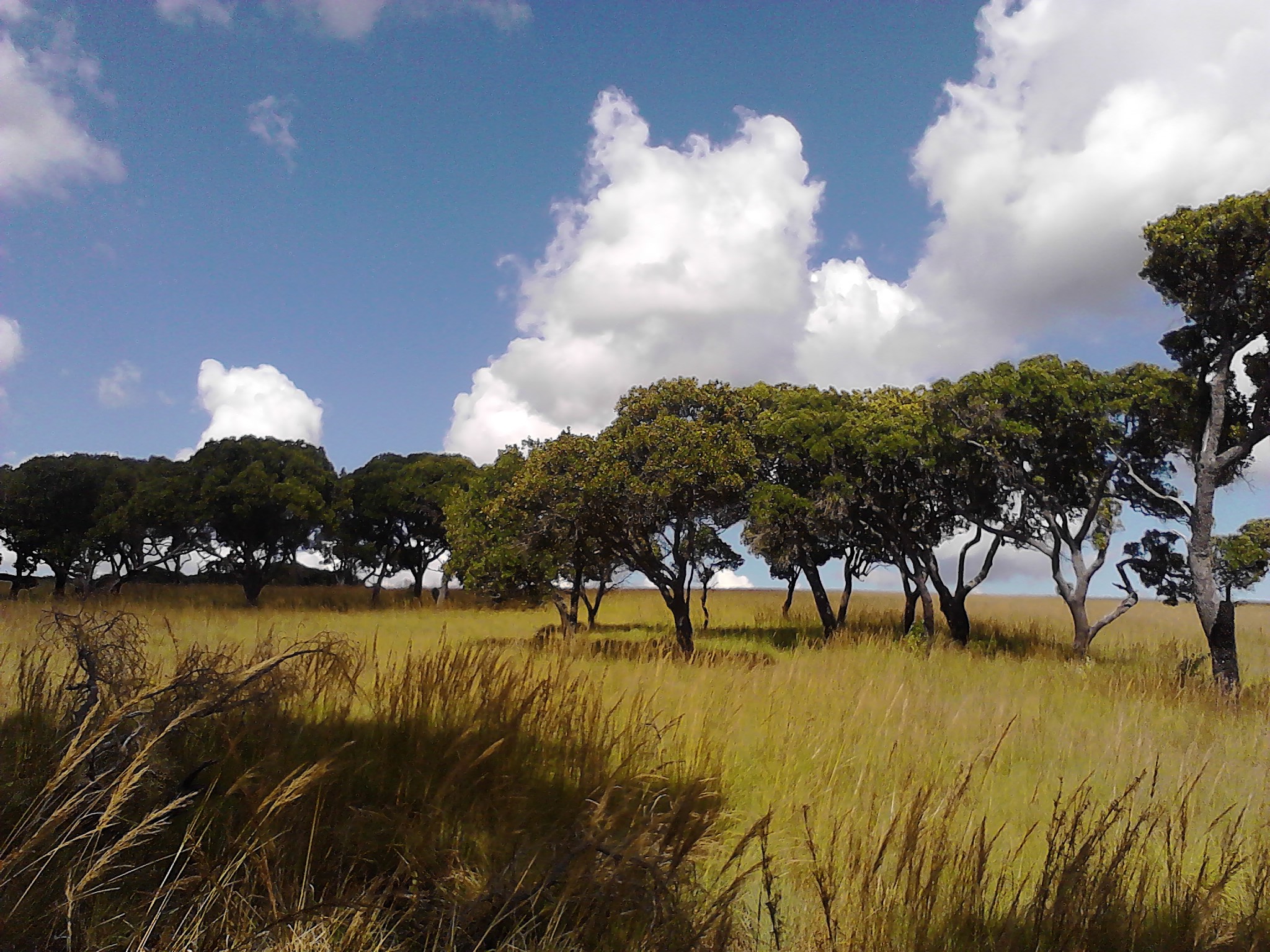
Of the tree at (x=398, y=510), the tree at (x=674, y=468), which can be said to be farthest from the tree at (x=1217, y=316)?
the tree at (x=398, y=510)

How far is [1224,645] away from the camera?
13508mm

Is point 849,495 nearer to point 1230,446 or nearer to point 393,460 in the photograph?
point 1230,446

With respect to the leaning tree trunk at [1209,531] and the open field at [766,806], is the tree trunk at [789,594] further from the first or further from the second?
the open field at [766,806]

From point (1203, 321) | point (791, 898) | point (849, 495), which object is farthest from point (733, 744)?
point (1203, 321)

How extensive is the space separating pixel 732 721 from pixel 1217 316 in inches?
586

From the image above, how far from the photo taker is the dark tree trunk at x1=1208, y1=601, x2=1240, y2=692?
13352 millimetres

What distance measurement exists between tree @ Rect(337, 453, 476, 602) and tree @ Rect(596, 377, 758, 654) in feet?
76.5

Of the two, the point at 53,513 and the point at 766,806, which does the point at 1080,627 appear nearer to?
the point at 766,806

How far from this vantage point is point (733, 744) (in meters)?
6.24

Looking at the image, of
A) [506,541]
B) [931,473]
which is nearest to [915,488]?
[931,473]

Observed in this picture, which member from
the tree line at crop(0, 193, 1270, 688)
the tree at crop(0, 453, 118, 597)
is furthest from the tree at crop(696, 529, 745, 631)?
the tree at crop(0, 453, 118, 597)

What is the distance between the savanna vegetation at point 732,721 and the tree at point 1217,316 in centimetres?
7

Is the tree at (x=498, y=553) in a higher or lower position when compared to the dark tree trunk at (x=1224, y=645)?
higher

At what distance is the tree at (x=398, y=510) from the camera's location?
134 feet
